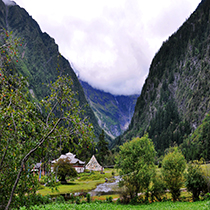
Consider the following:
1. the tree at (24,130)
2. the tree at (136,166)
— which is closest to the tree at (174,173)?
the tree at (136,166)

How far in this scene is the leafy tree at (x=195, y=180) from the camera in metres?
27.0

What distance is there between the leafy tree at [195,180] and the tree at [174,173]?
6.83 ft

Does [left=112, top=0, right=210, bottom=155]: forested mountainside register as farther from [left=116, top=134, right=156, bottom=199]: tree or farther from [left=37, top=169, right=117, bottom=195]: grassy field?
[left=116, top=134, right=156, bottom=199]: tree

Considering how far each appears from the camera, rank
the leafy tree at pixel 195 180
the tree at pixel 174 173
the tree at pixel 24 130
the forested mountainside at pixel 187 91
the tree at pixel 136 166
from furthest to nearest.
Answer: the forested mountainside at pixel 187 91, the tree at pixel 174 173, the tree at pixel 136 166, the leafy tree at pixel 195 180, the tree at pixel 24 130

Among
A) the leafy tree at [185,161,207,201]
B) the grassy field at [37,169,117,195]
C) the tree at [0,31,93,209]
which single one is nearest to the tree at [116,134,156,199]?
the leafy tree at [185,161,207,201]

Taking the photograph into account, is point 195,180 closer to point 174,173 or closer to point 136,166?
point 174,173

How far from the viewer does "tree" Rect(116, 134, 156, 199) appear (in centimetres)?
2977

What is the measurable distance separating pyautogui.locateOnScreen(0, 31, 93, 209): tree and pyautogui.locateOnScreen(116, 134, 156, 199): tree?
25189mm

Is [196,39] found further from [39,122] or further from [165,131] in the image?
[39,122]

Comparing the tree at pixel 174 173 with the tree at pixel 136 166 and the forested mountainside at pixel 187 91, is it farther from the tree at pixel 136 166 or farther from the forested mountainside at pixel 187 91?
the forested mountainside at pixel 187 91

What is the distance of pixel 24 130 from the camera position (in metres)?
7.43

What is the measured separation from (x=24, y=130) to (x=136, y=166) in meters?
26.4

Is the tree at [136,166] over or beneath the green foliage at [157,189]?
over

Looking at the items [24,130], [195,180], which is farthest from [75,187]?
[24,130]
